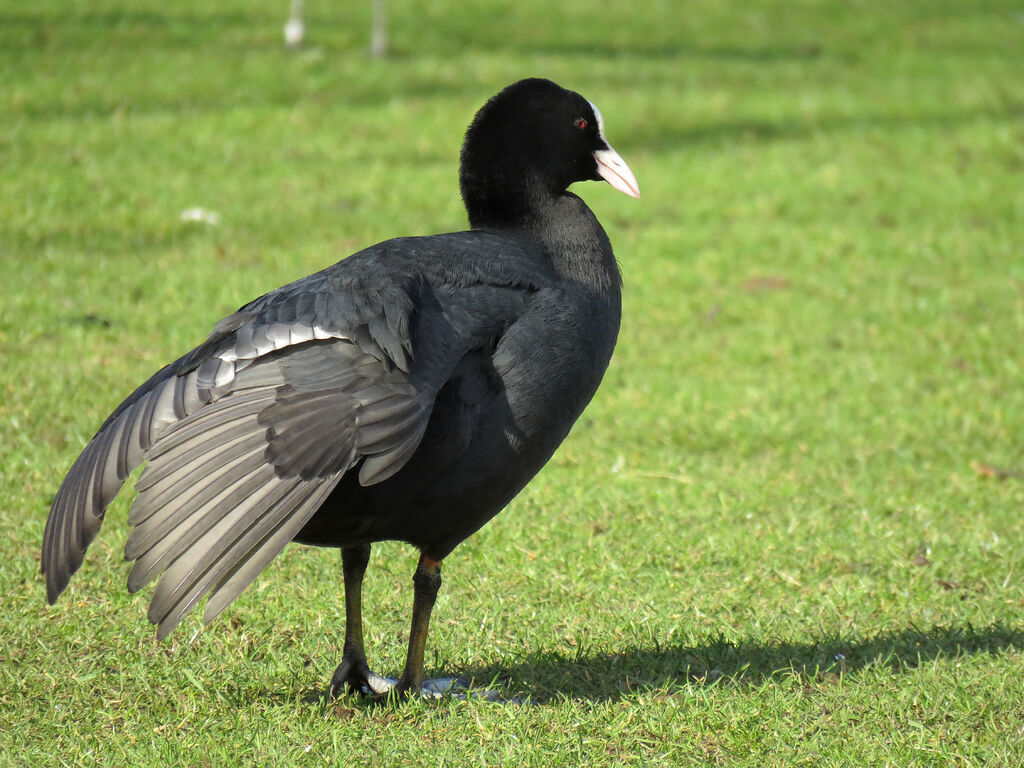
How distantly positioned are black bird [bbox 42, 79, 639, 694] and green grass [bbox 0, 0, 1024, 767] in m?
0.56

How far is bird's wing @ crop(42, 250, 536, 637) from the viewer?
2975mm

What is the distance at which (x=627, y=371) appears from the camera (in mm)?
7059

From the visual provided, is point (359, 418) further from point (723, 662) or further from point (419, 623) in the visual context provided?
point (723, 662)

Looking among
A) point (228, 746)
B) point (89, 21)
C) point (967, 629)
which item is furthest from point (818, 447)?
point (89, 21)

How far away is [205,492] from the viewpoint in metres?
3.01

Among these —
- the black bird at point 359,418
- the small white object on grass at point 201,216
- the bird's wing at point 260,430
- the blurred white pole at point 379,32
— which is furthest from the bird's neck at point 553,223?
the blurred white pole at point 379,32

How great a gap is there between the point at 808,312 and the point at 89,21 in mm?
7770

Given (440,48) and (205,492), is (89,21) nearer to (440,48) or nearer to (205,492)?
(440,48)

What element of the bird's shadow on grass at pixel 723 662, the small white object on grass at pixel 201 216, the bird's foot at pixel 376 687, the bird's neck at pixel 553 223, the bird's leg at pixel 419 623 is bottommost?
the small white object on grass at pixel 201 216

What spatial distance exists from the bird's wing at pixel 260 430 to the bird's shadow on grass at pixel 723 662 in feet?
3.47

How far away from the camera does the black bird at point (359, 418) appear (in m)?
3.01

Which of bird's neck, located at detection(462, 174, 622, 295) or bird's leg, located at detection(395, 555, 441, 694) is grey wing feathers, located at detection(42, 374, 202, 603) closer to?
bird's leg, located at detection(395, 555, 441, 694)

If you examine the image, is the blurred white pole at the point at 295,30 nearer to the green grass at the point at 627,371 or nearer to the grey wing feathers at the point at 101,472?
the green grass at the point at 627,371

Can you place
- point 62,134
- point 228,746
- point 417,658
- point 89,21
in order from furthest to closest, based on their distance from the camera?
point 89,21
point 62,134
point 417,658
point 228,746
